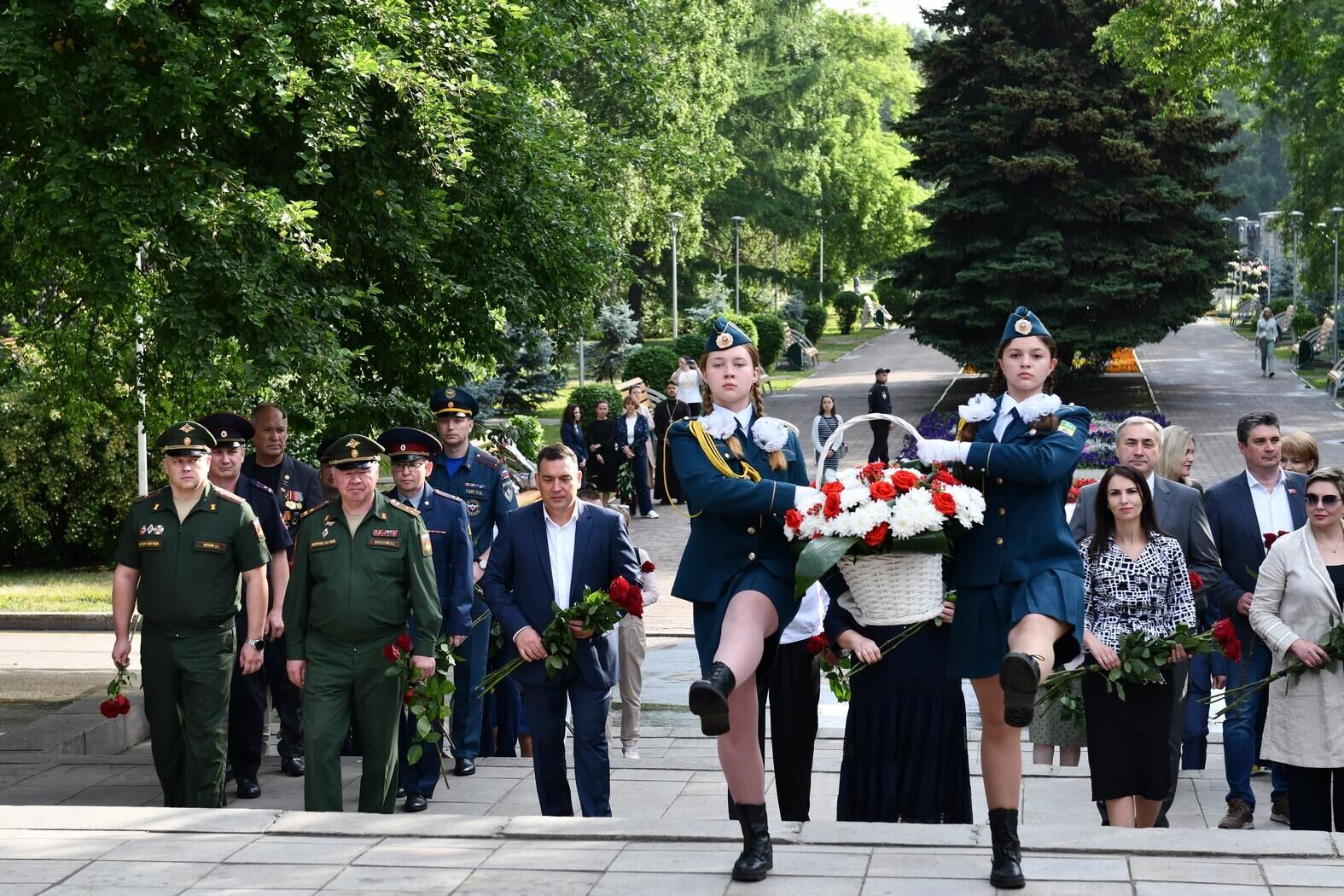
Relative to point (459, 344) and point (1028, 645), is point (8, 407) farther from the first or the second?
point (1028, 645)

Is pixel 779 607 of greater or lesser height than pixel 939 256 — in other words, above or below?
below

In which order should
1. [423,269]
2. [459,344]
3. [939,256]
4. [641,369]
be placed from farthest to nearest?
1. [641,369]
2. [939,256]
3. [459,344]
4. [423,269]

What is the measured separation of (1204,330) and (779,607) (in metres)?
69.6

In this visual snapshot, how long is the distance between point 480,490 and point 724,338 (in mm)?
4096

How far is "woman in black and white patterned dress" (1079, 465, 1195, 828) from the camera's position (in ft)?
24.3

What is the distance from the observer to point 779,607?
606cm

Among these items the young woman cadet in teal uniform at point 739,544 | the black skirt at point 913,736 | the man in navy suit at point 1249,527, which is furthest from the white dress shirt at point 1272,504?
the young woman cadet in teal uniform at point 739,544

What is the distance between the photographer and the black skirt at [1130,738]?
7.41 m

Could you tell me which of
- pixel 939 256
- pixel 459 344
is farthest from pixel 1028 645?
pixel 939 256

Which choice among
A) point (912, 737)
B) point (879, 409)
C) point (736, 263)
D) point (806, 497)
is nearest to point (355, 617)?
point (912, 737)

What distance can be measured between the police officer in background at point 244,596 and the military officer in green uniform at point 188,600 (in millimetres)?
733

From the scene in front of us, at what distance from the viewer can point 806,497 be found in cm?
593

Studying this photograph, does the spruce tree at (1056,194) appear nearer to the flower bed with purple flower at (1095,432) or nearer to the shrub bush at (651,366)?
the flower bed with purple flower at (1095,432)

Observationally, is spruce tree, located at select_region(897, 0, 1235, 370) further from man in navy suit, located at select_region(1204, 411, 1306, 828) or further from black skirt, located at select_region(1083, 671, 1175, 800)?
black skirt, located at select_region(1083, 671, 1175, 800)
